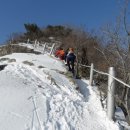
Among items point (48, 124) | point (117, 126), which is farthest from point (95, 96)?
point (48, 124)

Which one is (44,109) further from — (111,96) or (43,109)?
(111,96)

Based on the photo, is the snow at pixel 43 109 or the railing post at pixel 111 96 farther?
the railing post at pixel 111 96

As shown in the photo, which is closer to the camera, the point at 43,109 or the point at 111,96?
the point at 43,109

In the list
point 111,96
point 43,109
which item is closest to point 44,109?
point 43,109

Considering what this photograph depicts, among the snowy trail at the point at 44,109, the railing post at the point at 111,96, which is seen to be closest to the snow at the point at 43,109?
the snowy trail at the point at 44,109

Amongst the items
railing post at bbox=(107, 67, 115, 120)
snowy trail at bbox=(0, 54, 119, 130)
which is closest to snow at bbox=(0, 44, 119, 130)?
snowy trail at bbox=(0, 54, 119, 130)

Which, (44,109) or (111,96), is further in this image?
(111,96)

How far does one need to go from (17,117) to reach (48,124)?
71 centimetres

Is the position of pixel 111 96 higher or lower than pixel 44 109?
higher

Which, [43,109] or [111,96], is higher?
[111,96]

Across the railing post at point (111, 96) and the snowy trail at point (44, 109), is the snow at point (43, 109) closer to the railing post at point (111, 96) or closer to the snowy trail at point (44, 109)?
the snowy trail at point (44, 109)

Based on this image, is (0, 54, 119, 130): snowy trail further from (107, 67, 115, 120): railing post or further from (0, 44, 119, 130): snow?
(107, 67, 115, 120): railing post

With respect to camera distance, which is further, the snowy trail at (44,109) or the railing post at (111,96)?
the railing post at (111,96)

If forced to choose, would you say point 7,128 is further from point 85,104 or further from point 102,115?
point 85,104
